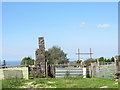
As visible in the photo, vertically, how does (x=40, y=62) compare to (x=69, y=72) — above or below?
above

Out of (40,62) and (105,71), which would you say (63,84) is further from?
(40,62)

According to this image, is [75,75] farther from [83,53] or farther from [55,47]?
[55,47]

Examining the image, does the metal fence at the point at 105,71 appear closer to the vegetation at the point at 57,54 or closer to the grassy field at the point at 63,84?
the grassy field at the point at 63,84

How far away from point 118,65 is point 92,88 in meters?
3.86

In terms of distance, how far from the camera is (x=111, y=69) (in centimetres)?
1135

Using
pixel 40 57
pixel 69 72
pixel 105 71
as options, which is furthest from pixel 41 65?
pixel 105 71

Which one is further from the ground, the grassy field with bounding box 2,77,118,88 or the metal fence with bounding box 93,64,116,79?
the metal fence with bounding box 93,64,116,79

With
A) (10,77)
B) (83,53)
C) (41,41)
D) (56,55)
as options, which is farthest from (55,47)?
(10,77)

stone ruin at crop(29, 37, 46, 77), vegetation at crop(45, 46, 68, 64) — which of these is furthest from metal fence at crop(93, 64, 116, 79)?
vegetation at crop(45, 46, 68, 64)

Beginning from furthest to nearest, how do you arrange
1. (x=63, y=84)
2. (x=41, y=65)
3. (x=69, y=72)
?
(x=41, y=65) → (x=69, y=72) → (x=63, y=84)

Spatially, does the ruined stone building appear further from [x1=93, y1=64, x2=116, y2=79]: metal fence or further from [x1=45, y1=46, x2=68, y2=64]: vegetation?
[x1=45, y1=46, x2=68, y2=64]: vegetation

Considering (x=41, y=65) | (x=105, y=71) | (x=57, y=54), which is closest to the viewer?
(x=105, y=71)

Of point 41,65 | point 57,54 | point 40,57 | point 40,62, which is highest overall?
point 57,54

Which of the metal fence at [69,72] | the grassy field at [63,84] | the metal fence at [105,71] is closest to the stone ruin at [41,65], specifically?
the metal fence at [69,72]
